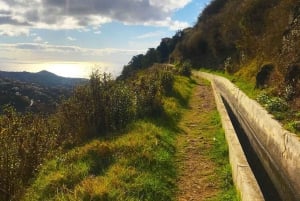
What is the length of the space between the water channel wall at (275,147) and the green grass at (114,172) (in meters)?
1.77

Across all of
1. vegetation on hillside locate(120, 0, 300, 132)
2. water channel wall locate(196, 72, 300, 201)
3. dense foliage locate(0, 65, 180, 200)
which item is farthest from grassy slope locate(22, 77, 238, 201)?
vegetation on hillside locate(120, 0, 300, 132)

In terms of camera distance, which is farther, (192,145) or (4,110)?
(192,145)

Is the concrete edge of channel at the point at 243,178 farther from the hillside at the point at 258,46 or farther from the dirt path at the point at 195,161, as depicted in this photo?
the hillside at the point at 258,46

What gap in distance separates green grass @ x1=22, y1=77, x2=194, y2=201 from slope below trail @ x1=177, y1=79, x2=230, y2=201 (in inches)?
10.5

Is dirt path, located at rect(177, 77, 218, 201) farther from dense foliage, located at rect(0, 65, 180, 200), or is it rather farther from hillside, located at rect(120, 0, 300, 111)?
hillside, located at rect(120, 0, 300, 111)

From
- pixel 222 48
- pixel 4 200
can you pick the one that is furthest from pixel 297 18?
pixel 222 48

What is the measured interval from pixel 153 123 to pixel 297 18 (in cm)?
1076

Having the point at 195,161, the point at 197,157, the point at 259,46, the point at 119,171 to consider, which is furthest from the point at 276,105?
the point at 259,46

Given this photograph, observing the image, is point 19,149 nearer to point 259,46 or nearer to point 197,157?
point 197,157

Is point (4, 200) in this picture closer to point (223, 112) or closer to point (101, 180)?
point (101, 180)

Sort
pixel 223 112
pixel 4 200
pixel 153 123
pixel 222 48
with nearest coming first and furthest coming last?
pixel 4 200, pixel 153 123, pixel 223 112, pixel 222 48

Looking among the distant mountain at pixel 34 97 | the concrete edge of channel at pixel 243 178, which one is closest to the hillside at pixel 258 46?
the concrete edge of channel at pixel 243 178

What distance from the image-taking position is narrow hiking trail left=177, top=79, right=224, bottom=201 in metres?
8.62

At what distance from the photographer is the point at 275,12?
27.5 m
